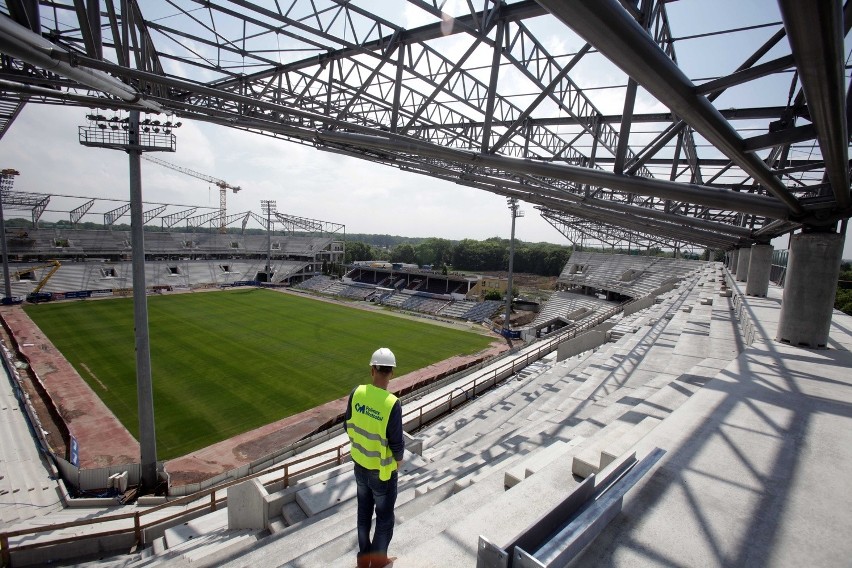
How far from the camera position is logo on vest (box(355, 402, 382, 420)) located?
3033 mm

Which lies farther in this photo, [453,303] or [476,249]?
[476,249]

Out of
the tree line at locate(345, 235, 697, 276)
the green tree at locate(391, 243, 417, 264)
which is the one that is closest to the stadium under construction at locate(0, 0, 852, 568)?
the tree line at locate(345, 235, 697, 276)

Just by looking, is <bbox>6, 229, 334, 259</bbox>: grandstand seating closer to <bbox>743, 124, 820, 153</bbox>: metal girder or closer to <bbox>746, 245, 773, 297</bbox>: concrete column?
<bbox>746, 245, 773, 297</bbox>: concrete column

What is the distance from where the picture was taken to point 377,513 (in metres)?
3.03

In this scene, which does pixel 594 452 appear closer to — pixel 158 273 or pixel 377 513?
pixel 377 513

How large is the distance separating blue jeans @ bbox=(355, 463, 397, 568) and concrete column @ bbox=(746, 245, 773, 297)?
59.7 feet

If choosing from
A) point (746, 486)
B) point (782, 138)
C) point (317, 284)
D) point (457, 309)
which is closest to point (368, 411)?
point (746, 486)

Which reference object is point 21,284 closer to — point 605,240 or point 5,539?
point 5,539

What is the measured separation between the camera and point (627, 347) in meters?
12.6

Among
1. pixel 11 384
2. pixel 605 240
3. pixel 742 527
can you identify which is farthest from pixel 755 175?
pixel 605 240

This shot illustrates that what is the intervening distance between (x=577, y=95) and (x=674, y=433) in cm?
841

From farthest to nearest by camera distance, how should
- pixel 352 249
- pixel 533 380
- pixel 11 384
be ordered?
pixel 352 249, pixel 11 384, pixel 533 380

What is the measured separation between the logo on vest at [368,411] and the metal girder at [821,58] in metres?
3.30

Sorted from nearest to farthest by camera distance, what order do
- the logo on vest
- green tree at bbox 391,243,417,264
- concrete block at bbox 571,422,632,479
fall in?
the logo on vest
concrete block at bbox 571,422,632,479
green tree at bbox 391,243,417,264
